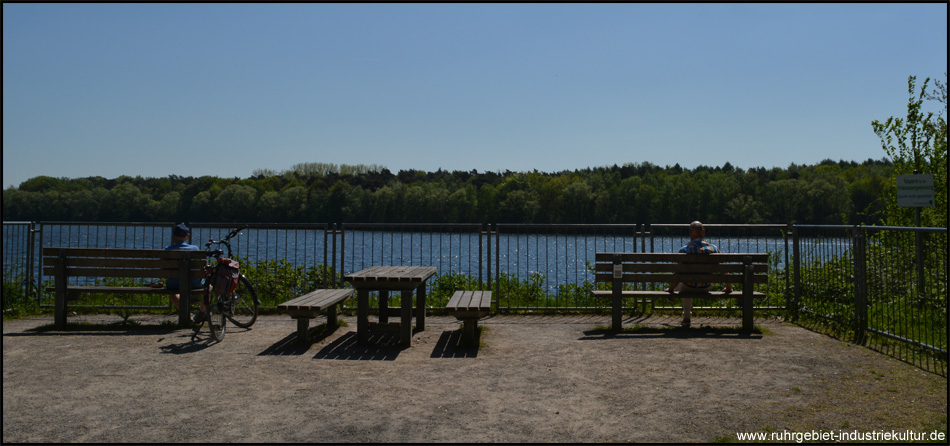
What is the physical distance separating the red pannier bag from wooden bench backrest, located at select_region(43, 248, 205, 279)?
0.60m

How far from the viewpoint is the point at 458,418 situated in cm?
510

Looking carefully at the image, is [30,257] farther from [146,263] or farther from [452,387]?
[452,387]

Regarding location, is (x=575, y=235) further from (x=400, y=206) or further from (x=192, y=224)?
(x=400, y=206)

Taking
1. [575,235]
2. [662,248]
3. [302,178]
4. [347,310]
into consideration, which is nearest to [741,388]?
[662,248]

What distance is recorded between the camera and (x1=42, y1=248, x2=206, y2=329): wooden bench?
9.19 meters

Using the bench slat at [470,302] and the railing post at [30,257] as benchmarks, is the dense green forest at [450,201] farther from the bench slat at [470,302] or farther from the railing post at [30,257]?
the bench slat at [470,302]

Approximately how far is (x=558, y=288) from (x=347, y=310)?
3.52 meters

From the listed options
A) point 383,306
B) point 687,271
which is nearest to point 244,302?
point 383,306

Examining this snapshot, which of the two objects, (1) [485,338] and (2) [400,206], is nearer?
(1) [485,338]

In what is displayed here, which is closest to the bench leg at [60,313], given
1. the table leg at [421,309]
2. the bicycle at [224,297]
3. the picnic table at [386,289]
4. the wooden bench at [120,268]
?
the wooden bench at [120,268]

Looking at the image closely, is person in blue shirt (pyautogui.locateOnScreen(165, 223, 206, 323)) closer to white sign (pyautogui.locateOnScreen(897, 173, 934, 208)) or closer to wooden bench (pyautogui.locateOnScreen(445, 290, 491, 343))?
wooden bench (pyautogui.locateOnScreen(445, 290, 491, 343))

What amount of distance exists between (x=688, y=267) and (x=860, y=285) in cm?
207

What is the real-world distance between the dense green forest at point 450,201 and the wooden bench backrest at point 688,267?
Answer: 44.8 meters

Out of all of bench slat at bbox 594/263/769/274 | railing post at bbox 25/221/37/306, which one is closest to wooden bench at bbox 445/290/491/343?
bench slat at bbox 594/263/769/274
